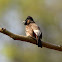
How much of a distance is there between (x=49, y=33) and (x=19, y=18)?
1.52 metres

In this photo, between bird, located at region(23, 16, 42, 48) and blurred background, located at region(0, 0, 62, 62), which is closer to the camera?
bird, located at region(23, 16, 42, 48)

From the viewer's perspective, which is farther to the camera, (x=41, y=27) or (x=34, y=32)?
(x=41, y=27)

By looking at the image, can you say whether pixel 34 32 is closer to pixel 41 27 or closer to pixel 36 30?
pixel 36 30

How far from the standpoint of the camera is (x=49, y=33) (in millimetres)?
15195

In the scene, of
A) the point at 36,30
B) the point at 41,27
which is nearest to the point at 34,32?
the point at 36,30

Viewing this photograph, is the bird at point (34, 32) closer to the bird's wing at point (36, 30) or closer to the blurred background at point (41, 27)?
the bird's wing at point (36, 30)

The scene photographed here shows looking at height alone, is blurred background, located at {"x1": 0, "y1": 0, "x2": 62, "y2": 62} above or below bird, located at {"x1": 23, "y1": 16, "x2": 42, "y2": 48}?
below

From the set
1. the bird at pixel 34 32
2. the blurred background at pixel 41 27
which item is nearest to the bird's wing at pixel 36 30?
the bird at pixel 34 32

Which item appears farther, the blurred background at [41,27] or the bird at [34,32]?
the blurred background at [41,27]

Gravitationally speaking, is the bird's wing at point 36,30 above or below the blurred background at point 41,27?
above

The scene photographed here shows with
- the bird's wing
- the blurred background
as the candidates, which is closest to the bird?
the bird's wing

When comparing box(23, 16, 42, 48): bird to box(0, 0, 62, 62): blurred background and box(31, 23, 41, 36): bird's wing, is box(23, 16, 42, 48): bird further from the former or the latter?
box(0, 0, 62, 62): blurred background

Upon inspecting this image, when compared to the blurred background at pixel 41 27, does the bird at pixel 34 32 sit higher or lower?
higher

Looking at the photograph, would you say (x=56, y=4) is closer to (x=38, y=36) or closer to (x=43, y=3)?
(x=43, y=3)
